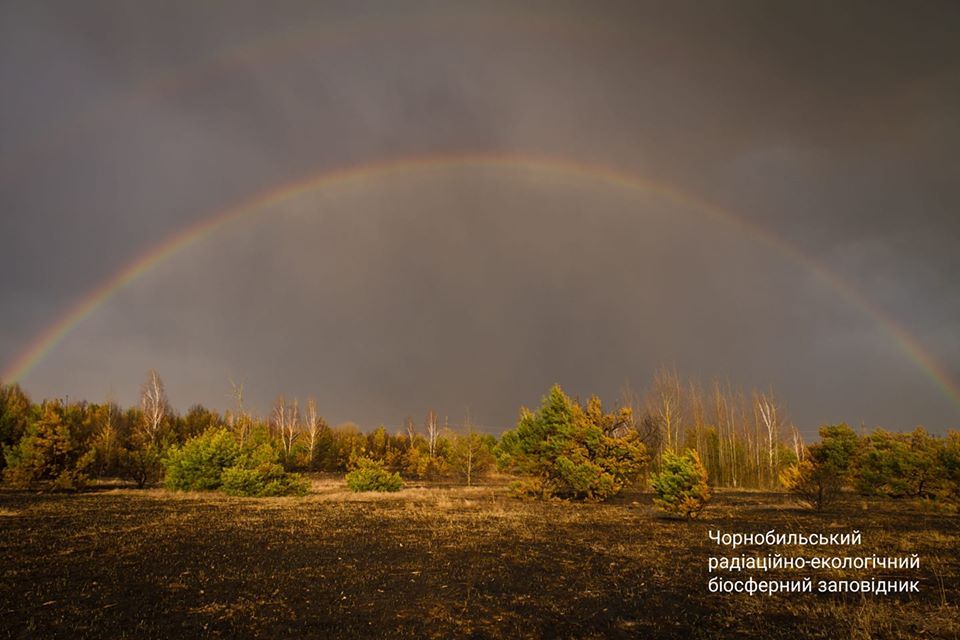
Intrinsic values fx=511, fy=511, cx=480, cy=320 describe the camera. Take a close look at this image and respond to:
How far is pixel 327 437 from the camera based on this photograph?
262ft

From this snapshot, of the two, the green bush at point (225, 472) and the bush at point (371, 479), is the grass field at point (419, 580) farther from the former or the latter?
the bush at point (371, 479)

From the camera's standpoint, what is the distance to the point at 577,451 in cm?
3634

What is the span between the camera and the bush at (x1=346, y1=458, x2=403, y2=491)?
4088cm

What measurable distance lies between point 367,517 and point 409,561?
36.7 feet

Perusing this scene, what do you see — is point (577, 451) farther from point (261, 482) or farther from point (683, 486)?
point (261, 482)

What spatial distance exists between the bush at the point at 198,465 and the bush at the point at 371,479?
8.92 metres

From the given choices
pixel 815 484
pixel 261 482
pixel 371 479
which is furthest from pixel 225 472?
pixel 815 484

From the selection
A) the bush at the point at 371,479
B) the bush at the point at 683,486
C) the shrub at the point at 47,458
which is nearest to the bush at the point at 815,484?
the bush at the point at 683,486

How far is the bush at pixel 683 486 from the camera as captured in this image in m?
25.3

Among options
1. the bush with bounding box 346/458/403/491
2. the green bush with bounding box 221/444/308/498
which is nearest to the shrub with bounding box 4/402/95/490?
the green bush with bounding box 221/444/308/498

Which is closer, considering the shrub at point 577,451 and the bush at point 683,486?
the bush at point 683,486

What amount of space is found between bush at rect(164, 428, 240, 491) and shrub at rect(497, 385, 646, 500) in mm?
22158

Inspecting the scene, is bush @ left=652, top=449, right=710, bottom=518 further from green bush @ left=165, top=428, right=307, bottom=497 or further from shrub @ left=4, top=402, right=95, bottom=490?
shrub @ left=4, top=402, right=95, bottom=490

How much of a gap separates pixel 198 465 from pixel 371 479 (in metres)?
12.7
